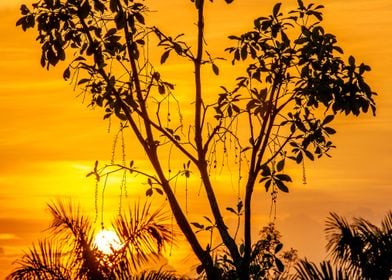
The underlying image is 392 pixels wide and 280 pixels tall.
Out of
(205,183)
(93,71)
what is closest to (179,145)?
(205,183)

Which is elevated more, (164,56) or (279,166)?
(164,56)

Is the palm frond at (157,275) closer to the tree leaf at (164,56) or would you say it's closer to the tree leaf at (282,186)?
the tree leaf at (282,186)

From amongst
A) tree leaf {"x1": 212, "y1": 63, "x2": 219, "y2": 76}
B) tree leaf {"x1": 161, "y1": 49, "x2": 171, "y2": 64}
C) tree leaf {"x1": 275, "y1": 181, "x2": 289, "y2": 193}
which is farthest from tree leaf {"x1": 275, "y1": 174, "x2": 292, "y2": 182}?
tree leaf {"x1": 161, "y1": 49, "x2": 171, "y2": 64}

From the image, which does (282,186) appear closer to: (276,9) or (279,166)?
(279,166)

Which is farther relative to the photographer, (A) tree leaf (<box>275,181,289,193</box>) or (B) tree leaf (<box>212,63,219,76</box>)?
(B) tree leaf (<box>212,63,219,76</box>)

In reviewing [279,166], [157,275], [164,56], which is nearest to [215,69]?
[164,56]

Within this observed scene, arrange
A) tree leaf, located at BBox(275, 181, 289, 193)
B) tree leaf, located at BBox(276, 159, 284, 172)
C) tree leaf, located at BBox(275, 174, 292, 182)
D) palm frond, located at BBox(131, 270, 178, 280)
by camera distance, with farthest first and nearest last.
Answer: tree leaf, located at BBox(276, 159, 284, 172) < tree leaf, located at BBox(275, 174, 292, 182) < tree leaf, located at BBox(275, 181, 289, 193) < palm frond, located at BBox(131, 270, 178, 280)

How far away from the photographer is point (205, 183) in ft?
60.8

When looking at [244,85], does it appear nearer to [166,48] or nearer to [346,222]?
[166,48]

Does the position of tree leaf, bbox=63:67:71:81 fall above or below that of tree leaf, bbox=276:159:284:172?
above

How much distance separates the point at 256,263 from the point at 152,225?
2.08 m

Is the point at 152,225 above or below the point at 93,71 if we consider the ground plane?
below

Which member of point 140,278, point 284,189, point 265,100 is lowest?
point 140,278

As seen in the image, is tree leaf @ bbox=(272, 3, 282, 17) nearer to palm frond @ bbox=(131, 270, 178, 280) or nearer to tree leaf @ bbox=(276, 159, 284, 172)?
tree leaf @ bbox=(276, 159, 284, 172)
